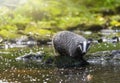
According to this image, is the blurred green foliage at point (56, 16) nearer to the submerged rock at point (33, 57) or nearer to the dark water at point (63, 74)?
the submerged rock at point (33, 57)

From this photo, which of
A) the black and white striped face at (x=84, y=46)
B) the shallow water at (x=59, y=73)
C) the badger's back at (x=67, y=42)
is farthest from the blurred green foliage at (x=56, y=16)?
the black and white striped face at (x=84, y=46)

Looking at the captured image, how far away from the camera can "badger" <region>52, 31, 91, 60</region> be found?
64.4 feet

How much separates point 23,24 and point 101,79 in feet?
81.4

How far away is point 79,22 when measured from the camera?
4425cm

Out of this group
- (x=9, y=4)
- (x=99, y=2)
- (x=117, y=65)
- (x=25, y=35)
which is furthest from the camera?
(x=99, y=2)

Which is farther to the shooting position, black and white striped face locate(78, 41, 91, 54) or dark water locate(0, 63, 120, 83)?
black and white striped face locate(78, 41, 91, 54)

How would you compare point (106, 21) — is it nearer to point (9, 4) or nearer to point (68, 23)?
point (68, 23)

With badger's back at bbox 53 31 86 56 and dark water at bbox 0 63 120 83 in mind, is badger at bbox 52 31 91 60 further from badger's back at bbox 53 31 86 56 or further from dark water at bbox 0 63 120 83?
dark water at bbox 0 63 120 83

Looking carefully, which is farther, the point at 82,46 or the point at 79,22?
the point at 79,22

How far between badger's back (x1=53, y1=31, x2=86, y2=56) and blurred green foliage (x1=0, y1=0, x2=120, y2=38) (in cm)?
1190

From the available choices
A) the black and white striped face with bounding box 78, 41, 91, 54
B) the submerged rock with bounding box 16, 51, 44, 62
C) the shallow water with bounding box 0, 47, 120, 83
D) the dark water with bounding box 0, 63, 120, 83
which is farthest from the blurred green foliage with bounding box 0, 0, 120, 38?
the dark water with bounding box 0, 63, 120, 83

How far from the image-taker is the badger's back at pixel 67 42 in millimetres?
20297

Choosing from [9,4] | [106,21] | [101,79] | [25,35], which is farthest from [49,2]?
[101,79]

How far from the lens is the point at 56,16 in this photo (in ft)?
160
